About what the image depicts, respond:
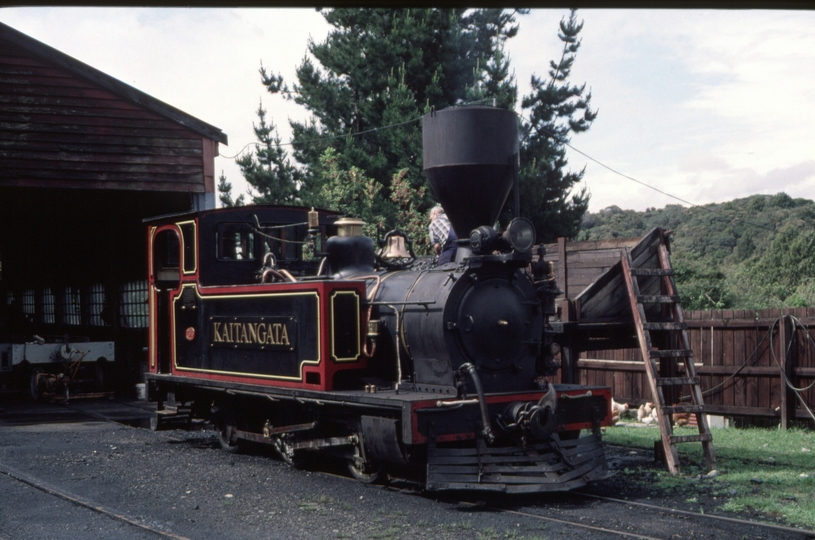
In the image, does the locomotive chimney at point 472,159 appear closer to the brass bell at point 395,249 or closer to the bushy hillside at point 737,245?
the brass bell at point 395,249

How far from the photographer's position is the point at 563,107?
2141 centimetres

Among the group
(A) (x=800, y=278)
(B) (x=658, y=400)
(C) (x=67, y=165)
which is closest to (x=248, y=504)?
(B) (x=658, y=400)

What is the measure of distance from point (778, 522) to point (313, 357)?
389 centimetres

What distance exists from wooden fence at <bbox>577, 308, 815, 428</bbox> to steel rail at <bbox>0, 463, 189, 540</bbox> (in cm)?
742

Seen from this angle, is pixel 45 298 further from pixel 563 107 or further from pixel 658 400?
pixel 658 400

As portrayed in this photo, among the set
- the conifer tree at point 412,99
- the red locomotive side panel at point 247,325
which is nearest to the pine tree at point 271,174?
the conifer tree at point 412,99

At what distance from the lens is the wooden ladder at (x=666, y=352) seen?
759 centimetres

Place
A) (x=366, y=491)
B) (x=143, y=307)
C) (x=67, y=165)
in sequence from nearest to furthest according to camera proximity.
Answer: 1. (x=366, y=491)
2. (x=67, y=165)
3. (x=143, y=307)

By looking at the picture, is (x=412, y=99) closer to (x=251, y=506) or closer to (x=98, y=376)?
(x=98, y=376)

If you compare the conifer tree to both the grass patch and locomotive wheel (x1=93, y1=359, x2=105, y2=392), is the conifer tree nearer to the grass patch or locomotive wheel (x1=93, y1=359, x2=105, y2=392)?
locomotive wheel (x1=93, y1=359, x2=105, y2=392)

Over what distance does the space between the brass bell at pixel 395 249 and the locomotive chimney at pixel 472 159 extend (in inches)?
51.2

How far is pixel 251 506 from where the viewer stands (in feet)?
20.9

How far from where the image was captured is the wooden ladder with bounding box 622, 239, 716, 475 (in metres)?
7.59

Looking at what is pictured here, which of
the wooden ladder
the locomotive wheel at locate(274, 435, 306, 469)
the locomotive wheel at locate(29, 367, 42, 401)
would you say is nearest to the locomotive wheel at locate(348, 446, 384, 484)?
the locomotive wheel at locate(274, 435, 306, 469)
